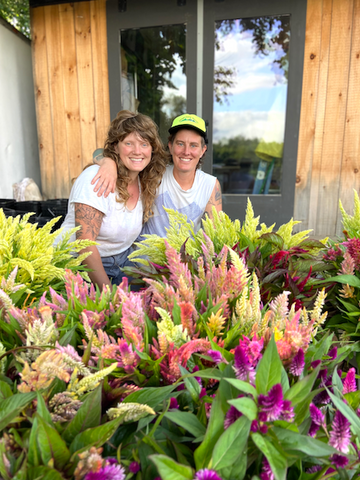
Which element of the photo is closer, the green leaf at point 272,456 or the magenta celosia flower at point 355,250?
the green leaf at point 272,456

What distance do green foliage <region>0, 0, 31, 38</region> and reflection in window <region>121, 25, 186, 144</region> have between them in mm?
1885

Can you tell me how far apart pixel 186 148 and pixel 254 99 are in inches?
81.7

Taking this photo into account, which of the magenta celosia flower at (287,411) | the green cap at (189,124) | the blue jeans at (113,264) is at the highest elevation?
the green cap at (189,124)

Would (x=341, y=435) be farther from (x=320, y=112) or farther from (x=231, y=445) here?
(x=320, y=112)

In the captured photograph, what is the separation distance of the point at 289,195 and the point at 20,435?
12.2ft

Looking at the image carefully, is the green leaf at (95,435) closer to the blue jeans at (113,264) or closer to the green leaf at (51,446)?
the green leaf at (51,446)

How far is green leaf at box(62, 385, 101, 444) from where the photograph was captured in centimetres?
48

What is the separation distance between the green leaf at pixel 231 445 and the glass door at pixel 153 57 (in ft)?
12.4

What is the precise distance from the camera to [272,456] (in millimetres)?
432

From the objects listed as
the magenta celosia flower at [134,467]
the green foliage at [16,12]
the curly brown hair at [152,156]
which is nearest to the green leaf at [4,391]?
the magenta celosia flower at [134,467]

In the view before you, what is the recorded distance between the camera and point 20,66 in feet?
13.5

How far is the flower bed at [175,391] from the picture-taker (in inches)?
17.3

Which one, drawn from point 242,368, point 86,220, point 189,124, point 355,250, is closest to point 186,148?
point 189,124

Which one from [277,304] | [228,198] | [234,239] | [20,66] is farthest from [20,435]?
[20,66]
